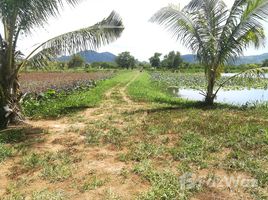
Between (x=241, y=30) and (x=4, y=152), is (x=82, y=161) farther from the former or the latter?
(x=241, y=30)

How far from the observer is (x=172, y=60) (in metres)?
89.2

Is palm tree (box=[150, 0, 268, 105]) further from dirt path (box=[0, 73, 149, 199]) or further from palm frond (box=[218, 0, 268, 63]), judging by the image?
dirt path (box=[0, 73, 149, 199])

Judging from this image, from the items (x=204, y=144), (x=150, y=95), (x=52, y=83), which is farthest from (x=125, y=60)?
(x=204, y=144)

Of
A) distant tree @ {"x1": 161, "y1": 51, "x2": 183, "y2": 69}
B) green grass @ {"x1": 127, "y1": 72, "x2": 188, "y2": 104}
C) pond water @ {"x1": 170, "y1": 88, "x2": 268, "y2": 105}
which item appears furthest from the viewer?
distant tree @ {"x1": 161, "y1": 51, "x2": 183, "y2": 69}

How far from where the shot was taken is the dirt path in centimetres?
446

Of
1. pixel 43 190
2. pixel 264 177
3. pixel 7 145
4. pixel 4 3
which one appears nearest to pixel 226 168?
pixel 264 177

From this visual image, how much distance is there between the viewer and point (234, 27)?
1145cm

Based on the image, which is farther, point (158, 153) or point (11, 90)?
point (11, 90)

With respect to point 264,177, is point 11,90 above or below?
above

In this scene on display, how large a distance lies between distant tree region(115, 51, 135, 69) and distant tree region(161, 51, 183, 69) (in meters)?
10.2

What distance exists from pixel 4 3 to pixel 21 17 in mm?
638

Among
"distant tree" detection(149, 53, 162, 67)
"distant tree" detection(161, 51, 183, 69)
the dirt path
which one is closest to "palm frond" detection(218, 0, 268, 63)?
the dirt path

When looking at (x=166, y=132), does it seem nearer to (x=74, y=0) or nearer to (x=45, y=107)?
(x=74, y=0)

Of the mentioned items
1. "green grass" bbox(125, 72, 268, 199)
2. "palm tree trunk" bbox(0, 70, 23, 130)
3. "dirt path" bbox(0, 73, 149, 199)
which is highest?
"palm tree trunk" bbox(0, 70, 23, 130)
